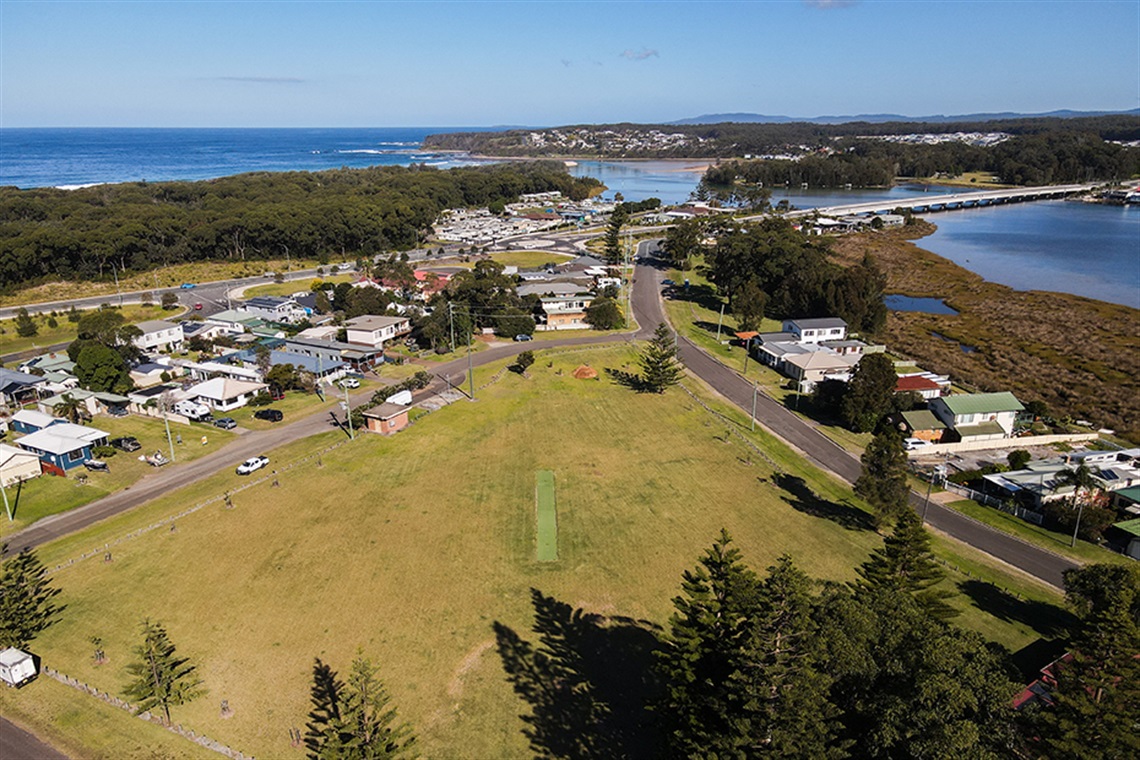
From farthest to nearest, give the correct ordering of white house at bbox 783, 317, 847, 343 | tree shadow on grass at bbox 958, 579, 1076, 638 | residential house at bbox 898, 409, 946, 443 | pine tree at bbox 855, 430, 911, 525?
white house at bbox 783, 317, 847, 343
residential house at bbox 898, 409, 946, 443
pine tree at bbox 855, 430, 911, 525
tree shadow on grass at bbox 958, 579, 1076, 638

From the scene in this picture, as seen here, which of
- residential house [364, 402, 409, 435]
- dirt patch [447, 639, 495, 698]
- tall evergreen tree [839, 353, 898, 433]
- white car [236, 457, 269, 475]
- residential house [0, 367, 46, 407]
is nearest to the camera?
dirt patch [447, 639, 495, 698]

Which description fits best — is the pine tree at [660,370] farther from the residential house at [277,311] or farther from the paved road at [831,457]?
the residential house at [277,311]

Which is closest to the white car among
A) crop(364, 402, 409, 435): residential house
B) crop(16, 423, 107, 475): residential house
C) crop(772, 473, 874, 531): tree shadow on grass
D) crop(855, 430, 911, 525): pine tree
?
crop(364, 402, 409, 435): residential house

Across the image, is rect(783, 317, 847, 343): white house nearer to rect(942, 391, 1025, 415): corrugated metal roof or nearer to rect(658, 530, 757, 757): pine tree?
rect(942, 391, 1025, 415): corrugated metal roof

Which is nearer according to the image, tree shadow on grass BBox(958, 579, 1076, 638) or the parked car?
tree shadow on grass BBox(958, 579, 1076, 638)

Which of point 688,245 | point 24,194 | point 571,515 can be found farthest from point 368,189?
point 571,515

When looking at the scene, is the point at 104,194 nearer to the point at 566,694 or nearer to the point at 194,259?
the point at 194,259

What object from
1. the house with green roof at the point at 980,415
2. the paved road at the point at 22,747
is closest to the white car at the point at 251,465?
the paved road at the point at 22,747
